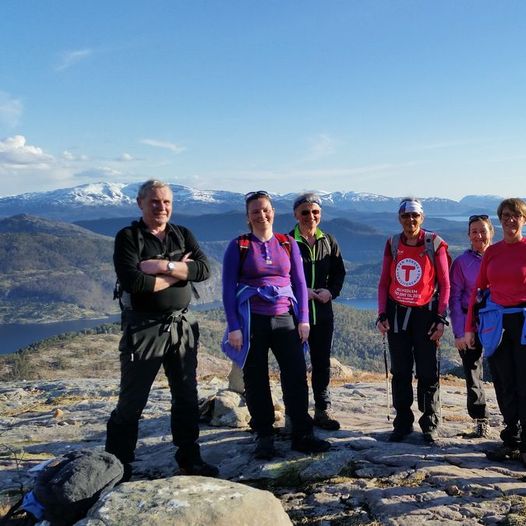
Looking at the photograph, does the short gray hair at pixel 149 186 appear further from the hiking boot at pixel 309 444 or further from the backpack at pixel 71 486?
the hiking boot at pixel 309 444

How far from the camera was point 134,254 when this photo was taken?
5.92 metres

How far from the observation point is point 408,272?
710 centimetres

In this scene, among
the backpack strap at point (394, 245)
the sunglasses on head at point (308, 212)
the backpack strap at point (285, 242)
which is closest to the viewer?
the backpack strap at point (285, 242)

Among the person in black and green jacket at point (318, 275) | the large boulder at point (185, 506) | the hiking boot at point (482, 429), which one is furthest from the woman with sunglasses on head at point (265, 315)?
the hiking boot at point (482, 429)

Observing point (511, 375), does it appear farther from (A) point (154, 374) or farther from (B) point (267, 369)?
(A) point (154, 374)

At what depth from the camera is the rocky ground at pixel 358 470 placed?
5.26 metres

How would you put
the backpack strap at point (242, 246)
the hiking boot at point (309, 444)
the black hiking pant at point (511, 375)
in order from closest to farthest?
the black hiking pant at point (511, 375) < the backpack strap at point (242, 246) < the hiking boot at point (309, 444)

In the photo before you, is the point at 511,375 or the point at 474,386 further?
the point at 474,386

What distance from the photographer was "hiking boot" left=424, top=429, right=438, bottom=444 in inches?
279

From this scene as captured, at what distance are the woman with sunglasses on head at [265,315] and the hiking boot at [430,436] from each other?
1542 millimetres

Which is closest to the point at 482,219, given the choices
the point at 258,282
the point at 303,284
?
the point at 303,284

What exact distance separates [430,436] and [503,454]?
96 cm

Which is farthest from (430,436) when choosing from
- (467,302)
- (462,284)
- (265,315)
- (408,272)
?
(265,315)

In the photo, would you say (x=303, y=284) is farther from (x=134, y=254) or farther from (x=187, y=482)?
(x=187, y=482)
